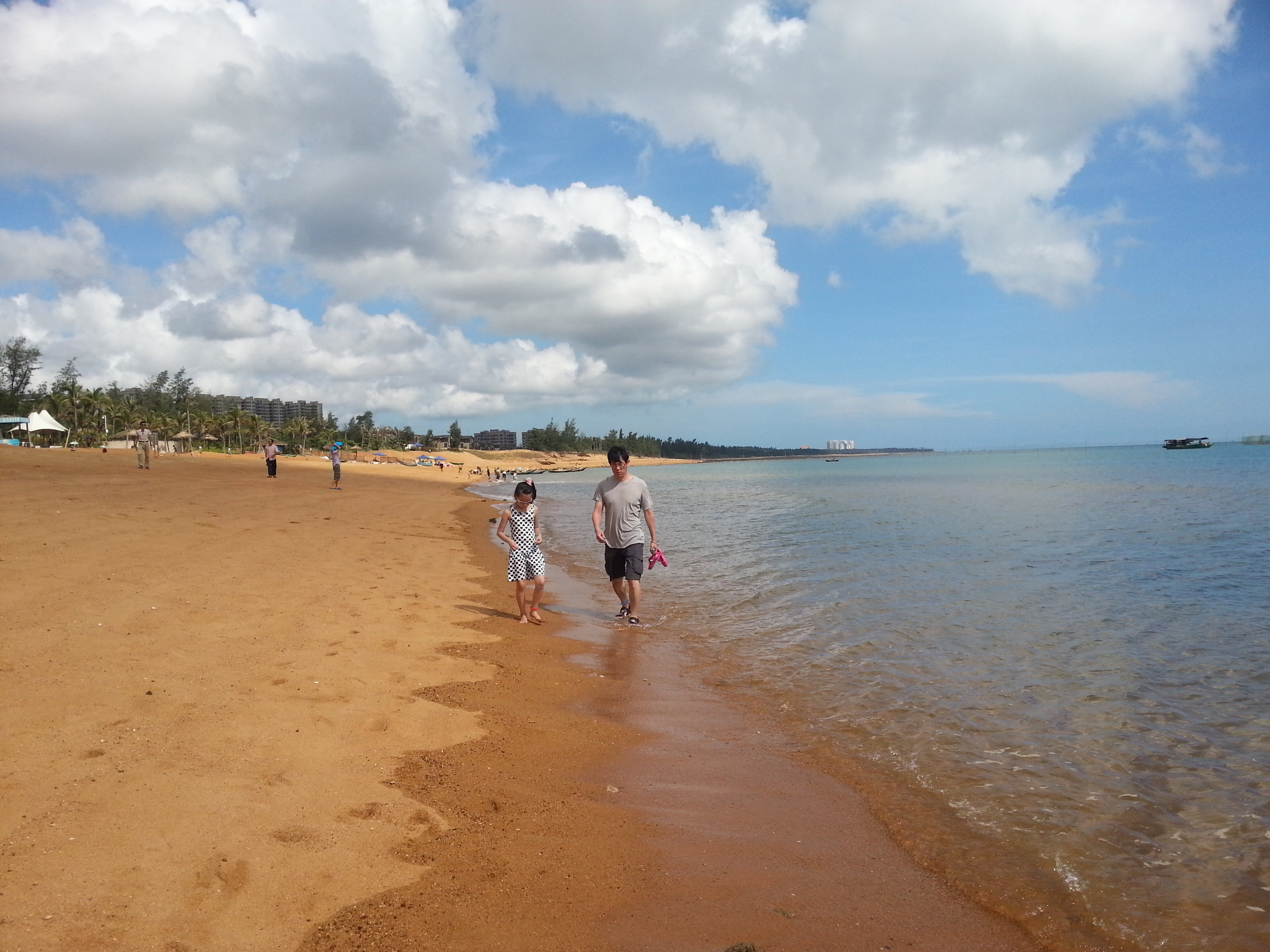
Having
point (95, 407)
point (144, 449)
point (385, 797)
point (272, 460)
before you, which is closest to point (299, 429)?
point (95, 407)

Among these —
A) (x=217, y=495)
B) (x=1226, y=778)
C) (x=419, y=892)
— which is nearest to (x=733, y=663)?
(x=1226, y=778)

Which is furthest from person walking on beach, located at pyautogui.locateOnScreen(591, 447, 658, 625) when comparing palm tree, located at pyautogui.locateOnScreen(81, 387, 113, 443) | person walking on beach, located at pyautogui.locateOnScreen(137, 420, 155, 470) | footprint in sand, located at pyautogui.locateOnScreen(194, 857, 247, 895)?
palm tree, located at pyautogui.locateOnScreen(81, 387, 113, 443)

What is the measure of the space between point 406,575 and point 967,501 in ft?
93.6

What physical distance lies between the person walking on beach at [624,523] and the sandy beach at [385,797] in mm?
1497

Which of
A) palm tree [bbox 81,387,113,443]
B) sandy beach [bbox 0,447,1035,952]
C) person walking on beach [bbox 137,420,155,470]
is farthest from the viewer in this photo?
palm tree [bbox 81,387,113,443]

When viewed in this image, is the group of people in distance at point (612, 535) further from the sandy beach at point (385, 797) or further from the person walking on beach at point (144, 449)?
Result: the person walking on beach at point (144, 449)

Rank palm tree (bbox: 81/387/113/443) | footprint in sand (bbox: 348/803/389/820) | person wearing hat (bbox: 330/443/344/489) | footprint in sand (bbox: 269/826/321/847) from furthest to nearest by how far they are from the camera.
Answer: palm tree (bbox: 81/387/113/443)
person wearing hat (bbox: 330/443/344/489)
footprint in sand (bbox: 348/803/389/820)
footprint in sand (bbox: 269/826/321/847)

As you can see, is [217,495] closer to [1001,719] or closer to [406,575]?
[406,575]

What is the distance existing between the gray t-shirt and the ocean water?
131cm

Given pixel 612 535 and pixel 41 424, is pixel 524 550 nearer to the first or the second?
pixel 612 535

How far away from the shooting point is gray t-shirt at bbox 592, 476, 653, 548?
29.9ft

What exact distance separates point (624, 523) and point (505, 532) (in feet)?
4.87

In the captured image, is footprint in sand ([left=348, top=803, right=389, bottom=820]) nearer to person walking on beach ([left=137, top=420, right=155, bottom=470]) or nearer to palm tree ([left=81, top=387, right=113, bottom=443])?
person walking on beach ([left=137, top=420, right=155, bottom=470])

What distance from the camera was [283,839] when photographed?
3.30 meters
